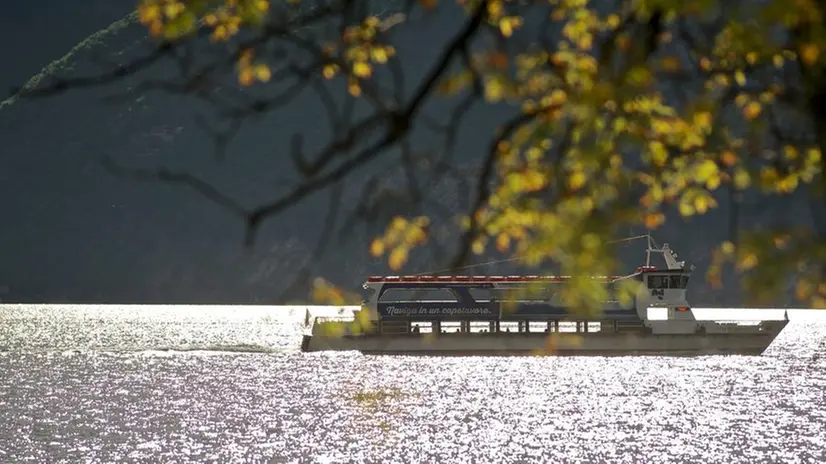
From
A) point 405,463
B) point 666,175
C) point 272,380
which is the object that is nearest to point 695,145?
point 666,175

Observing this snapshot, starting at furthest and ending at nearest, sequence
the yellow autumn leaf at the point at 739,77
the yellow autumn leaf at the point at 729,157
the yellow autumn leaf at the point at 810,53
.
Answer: the yellow autumn leaf at the point at 739,77
the yellow autumn leaf at the point at 729,157
the yellow autumn leaf at the point at 810,53

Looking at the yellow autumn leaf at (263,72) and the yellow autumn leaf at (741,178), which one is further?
the yellow autumn leaf at (263,72)

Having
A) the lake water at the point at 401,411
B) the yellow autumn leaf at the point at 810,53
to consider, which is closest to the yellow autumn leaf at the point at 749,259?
the yellow autumn leaf at the point at 810,53

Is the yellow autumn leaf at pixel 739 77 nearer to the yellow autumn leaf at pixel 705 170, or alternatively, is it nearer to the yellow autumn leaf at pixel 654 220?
the yellow autumn leaf at pixel 705 170

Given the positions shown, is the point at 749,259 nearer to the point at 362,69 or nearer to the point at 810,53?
the point at 810,53

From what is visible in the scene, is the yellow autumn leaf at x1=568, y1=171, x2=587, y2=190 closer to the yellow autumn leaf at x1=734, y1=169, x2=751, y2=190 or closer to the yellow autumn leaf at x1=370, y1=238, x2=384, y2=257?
the yellow autumn leaf at x1=734, y1=169, x2=751, y2=190

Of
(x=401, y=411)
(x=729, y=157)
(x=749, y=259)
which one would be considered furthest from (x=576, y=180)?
(x=401, y=411)

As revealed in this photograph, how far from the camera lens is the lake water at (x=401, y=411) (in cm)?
6656

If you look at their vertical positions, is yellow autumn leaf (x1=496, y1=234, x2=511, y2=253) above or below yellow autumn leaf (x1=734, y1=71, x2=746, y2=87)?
below

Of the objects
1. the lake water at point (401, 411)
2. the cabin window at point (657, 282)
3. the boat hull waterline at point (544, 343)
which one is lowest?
the lake water at point (401, 411)

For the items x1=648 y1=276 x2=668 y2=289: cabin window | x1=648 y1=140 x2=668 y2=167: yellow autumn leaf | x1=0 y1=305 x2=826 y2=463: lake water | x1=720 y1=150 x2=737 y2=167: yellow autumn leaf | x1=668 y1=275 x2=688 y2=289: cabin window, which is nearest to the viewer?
x1=720 y1=150 x2=737 y2=167: yellow autumn leaf

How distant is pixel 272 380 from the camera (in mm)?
114375

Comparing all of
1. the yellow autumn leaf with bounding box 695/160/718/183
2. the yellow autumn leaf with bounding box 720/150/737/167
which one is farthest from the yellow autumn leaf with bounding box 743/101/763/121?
the yellow autumn leaf with bounding box 720/150/737/167

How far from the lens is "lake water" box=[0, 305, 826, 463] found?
66.6 metres
